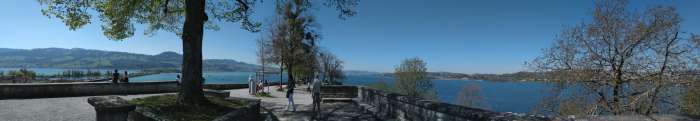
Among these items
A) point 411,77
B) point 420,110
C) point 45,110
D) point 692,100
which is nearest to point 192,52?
point 45,110

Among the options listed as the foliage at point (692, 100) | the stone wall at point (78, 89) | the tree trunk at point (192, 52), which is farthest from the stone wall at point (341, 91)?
the foliage at point (692, 100)

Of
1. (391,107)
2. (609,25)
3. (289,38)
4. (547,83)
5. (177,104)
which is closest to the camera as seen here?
(177,104)

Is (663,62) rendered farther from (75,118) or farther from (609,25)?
(75,118)

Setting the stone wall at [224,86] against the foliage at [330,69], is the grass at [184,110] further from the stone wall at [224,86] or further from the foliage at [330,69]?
the foliage at [330,69]

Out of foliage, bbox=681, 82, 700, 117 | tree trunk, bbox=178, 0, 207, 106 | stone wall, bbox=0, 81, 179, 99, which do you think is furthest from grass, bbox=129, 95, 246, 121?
foliage, bbox=681, 82, 700, 117

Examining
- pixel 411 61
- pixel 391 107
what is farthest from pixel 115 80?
pixel 411 61

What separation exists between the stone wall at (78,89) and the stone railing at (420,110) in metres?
12.1

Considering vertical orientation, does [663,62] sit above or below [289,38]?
below

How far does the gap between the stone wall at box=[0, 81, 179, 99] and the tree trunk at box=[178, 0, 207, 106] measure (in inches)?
418

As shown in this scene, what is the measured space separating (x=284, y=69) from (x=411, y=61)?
127 ft

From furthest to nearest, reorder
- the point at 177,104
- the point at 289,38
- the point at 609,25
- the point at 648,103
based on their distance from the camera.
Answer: the point at 289,38 < the point at 609,25 < the point at 648,103 < the point at 177,104

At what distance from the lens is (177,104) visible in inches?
512

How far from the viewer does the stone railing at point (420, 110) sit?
787cm

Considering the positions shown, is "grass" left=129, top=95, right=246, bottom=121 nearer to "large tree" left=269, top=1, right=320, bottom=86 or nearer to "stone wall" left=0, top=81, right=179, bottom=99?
"stone wall" left=0, top=81, right=179, bottom=99
